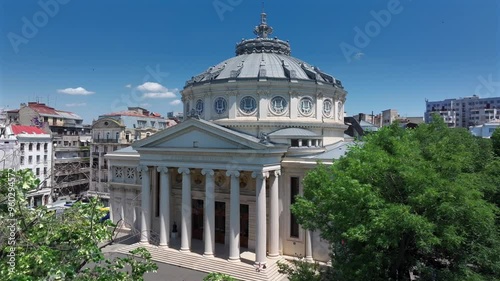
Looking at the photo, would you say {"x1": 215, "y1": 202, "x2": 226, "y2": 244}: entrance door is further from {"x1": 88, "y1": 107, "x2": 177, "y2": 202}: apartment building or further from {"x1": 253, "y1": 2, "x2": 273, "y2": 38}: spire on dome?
{"x1": 88, "y1": 107, "x2": 177, "y2": 202}: apartment building

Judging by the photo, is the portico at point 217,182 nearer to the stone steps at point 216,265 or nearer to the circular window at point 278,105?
the stone steps at point 216,265

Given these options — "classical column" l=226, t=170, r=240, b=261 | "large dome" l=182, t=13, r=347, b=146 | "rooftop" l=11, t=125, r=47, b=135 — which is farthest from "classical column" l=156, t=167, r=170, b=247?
"rooftop" l=11, t=125, r=47, b=135

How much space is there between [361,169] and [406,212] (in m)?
2.98

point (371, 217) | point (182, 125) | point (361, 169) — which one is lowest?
point (371, 217)

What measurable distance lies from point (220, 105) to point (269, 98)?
205 inches

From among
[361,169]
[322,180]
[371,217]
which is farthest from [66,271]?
[322,180]

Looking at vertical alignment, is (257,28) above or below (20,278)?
above

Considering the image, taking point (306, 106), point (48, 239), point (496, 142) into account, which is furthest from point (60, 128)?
point (496, 142)

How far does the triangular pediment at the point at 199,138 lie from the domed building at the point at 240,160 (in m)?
0.09

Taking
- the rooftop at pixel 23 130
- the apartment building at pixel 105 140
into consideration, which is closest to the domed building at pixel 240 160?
the apartment building at pixel 105 140

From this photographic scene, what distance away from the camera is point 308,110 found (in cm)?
3416

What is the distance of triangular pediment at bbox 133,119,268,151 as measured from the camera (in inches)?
992

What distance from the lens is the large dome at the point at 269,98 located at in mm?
33062

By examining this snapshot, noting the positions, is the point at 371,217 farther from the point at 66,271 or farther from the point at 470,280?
the point at 66,271
